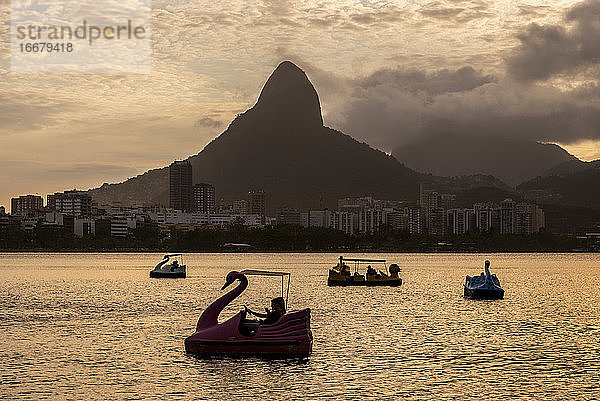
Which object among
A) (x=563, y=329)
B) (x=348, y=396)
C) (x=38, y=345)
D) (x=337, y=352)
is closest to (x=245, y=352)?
(x=337, y=352)

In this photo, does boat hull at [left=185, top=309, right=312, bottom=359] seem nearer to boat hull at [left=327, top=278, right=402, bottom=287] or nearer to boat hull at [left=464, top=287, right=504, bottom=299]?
boat hull at [left=464, top=287, right=504, bottom=299]

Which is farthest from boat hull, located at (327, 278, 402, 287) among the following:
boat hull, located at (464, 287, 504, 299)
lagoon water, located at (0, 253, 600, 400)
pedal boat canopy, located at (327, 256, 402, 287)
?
boat hull, located at (464, 287, 504, 299)

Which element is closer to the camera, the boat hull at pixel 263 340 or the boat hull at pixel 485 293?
the boat hull at pixel 263 340

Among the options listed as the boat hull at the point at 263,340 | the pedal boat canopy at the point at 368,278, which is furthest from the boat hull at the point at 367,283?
the boat hull at the point at 263,340

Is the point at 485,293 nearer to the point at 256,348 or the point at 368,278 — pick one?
the point at 368,278

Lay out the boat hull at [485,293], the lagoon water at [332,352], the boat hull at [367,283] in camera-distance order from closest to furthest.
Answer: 1. the lagoon water at [332,352]
2. the boat hull at [485,293]
3. the boat hull at [367,283]

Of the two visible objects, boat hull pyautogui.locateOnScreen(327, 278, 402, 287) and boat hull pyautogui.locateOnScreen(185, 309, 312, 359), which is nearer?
boat hull pyautogui.locateOnScreen(185, 309, 312, 359)

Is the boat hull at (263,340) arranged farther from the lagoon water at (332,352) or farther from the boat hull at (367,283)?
the boat hull at (367,283)

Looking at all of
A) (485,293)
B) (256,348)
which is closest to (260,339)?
(256,348)

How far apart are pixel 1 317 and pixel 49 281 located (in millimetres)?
67513

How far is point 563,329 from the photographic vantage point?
72.2 metres

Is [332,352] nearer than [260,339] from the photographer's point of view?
No

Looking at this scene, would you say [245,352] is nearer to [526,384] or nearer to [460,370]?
[460,370]

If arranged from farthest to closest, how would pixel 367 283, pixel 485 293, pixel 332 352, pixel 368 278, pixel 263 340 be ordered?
pixel 368 278 < pixel 367 283 < pixel 485 293 < pixel 332 352 < pixel 263 340
